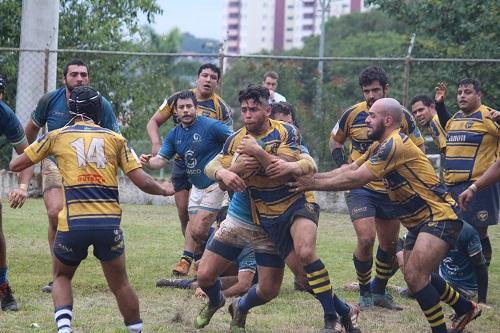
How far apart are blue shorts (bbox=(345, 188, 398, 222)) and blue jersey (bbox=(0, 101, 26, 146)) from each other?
3.17 m

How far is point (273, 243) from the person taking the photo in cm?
810

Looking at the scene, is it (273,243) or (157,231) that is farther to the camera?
(157,231)

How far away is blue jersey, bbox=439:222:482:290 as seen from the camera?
31.8ft

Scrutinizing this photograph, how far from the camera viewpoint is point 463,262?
10.1m

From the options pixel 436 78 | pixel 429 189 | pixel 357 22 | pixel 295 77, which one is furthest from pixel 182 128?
pixel 357 22

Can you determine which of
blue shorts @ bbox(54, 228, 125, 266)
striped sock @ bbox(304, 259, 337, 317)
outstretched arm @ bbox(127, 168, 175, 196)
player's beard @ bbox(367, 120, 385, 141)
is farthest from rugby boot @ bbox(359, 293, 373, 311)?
blue shorts @ bbox(54, 228, 125, 266)

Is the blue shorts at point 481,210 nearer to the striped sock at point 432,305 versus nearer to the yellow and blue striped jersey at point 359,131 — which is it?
the yellow and blue striped jersey at point 359,131

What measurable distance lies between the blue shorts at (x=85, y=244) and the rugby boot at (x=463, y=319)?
9.37ft

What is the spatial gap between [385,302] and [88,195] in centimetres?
364

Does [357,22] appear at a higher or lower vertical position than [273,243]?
higher

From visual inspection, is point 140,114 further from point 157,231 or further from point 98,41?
point 157,231

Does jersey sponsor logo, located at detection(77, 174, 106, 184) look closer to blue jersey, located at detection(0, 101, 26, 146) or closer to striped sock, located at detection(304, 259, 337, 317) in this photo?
striped sock, located at detection(304, 259, 337, 317)

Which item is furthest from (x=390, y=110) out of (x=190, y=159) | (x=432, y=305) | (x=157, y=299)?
(x=190, y=159)

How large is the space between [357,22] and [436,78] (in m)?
70.1
